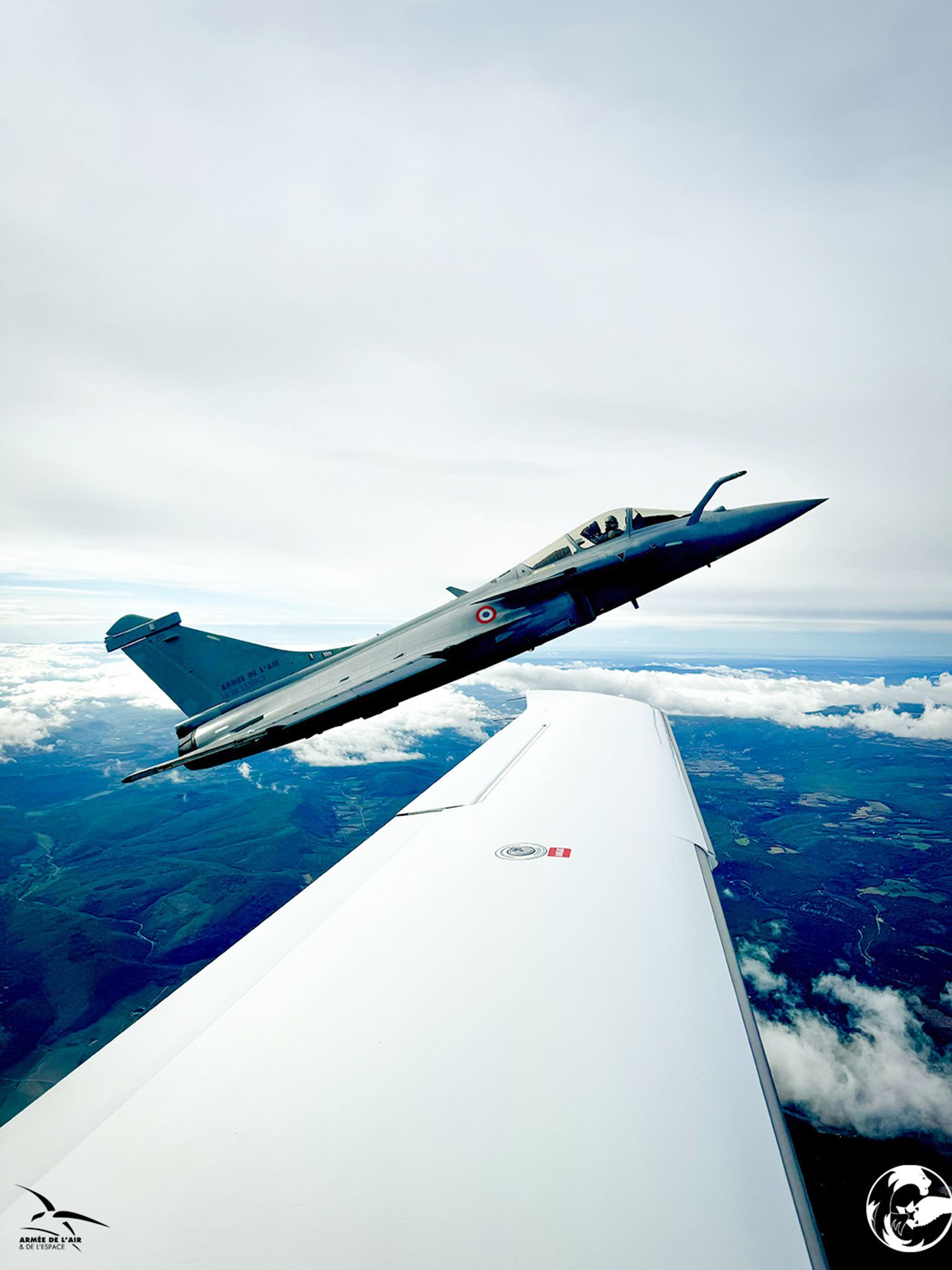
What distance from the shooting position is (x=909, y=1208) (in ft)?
15.9

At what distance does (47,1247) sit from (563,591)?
8368 mm

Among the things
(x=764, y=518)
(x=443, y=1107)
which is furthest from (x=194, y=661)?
(x=764, y=518)

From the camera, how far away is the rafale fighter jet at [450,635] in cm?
838

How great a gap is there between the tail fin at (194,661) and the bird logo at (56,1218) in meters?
7.86

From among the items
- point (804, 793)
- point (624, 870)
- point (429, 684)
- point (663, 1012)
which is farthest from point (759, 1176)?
point (804, 793)

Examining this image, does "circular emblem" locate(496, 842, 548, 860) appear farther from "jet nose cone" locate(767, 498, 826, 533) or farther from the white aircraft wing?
"jet nose cone" locate(767, 498, 826, 533)

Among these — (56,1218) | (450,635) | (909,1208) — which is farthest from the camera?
(450,635)

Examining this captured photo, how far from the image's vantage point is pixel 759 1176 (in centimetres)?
208

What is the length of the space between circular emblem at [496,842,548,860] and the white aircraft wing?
564 mm

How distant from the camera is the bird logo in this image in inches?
73.4

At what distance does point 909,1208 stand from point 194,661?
1158 cm

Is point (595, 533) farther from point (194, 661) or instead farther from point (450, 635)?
point (194, 661)

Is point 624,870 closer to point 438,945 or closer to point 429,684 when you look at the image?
point 438,945

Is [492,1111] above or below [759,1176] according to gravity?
above
